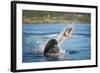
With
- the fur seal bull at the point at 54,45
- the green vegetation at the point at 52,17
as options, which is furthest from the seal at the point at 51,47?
the green vegetation at the point at 52,17

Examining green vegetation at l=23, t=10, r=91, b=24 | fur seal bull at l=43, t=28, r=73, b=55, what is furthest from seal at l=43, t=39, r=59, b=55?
green vegetation at l=23, t=10, r=91, b=24

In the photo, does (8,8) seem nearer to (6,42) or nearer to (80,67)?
(6,42)

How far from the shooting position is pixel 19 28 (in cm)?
161

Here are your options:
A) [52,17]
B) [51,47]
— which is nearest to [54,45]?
[51,47]

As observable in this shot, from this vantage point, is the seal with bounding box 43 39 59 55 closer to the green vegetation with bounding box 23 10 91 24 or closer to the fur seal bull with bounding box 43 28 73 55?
the fur seal bull with bounding box 43 28 73 55

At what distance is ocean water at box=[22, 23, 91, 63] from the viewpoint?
64.9 inches

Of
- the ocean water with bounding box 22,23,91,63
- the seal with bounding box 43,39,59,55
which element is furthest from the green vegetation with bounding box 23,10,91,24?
the seal with bounding box 43,39,59,55

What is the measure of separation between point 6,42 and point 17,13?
0.23 m

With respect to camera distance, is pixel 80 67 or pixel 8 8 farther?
pixel 80 67

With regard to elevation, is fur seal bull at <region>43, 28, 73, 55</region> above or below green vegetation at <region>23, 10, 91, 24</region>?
below

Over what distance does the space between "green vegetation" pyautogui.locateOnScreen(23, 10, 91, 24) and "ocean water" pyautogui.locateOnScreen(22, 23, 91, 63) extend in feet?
0.12

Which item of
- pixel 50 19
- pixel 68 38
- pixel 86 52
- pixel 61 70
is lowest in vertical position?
pixel 61 70

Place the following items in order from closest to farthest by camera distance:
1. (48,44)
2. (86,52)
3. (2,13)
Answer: (2,13) < (48,44) < (86,52)

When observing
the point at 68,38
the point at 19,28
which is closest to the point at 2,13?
the point at 19,28
